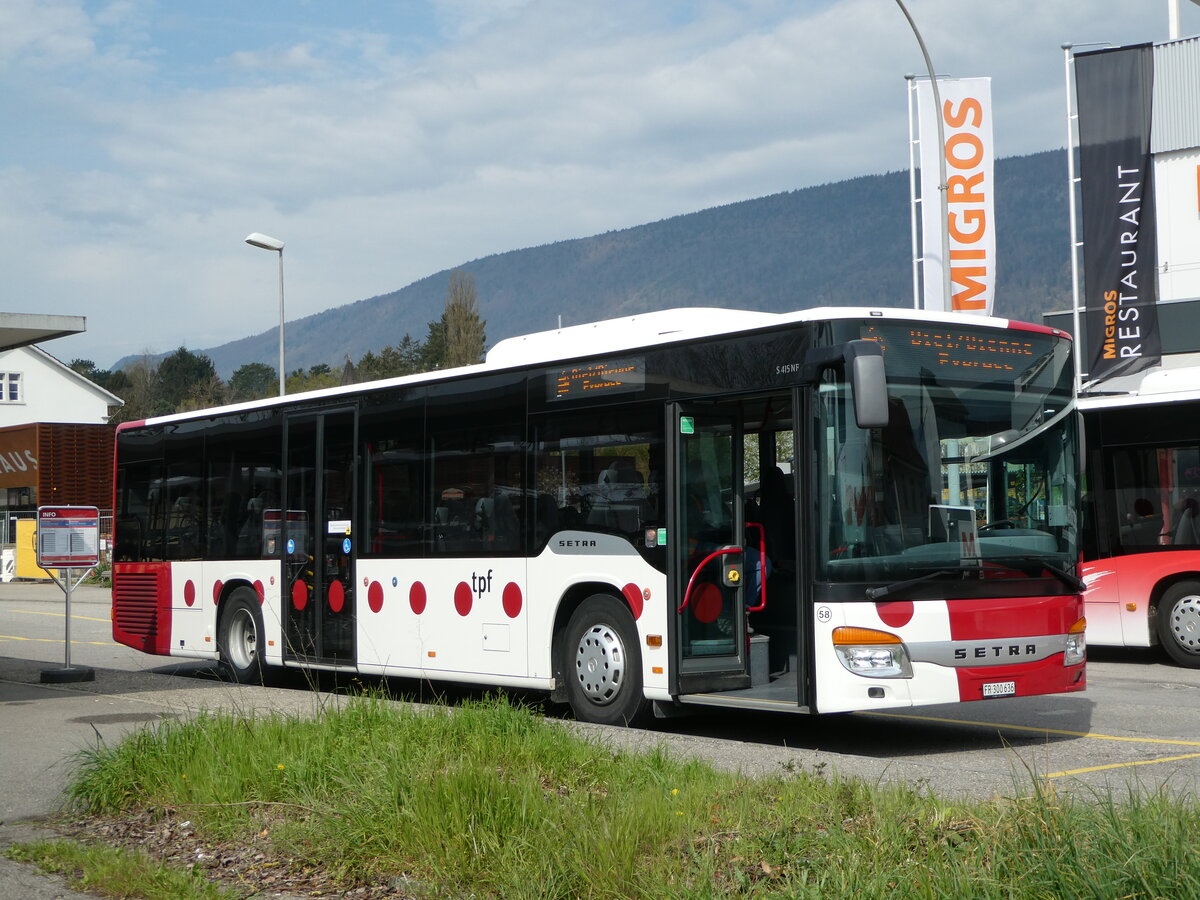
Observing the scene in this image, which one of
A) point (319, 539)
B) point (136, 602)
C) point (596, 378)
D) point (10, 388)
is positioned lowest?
point (136, 602)

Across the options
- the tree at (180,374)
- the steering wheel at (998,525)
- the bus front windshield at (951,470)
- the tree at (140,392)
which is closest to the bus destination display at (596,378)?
the bus front windshield at (951,470)

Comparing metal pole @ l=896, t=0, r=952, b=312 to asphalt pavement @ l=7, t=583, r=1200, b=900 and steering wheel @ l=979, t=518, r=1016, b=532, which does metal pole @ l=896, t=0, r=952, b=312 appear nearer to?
asphalt pavement @ l=7, t=583, r=1200, b=900

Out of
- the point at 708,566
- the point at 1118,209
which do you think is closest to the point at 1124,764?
the point at 708,566

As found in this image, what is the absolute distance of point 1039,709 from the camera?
1243cm

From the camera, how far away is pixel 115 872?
6.36 metres

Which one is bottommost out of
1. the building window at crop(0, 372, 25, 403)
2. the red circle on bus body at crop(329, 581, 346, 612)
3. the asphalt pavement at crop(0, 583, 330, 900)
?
the asphalt pavement at crop(0, 583, 330, 900)

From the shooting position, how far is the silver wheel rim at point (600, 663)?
36.3 feet

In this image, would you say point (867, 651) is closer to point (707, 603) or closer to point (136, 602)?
point (707, 603)

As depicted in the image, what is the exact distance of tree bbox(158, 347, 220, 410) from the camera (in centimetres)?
13288

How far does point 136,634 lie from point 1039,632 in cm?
1086

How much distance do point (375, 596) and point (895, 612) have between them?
18.6 feet

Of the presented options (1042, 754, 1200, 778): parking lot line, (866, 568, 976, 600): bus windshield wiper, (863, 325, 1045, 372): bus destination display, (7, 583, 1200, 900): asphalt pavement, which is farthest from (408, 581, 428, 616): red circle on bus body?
(1042, 754, 1200, 778): parking lot line

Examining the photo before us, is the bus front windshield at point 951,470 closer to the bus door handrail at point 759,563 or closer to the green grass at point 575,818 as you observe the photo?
the bus door handrail at point 759,563

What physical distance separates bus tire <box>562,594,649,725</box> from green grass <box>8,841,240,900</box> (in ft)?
15.5
